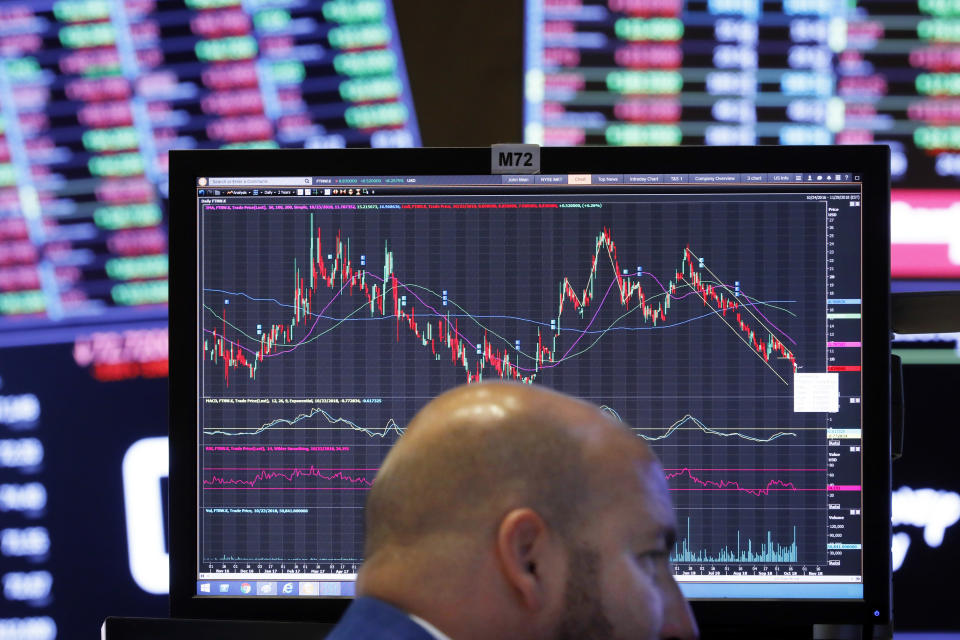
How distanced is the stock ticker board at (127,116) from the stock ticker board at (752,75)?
0.90 ft

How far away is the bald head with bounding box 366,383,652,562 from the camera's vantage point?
2.32 ft

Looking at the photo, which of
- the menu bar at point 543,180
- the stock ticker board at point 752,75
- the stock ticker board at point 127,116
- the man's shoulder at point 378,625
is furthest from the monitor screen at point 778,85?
→ the man's shoulder at point 378,625

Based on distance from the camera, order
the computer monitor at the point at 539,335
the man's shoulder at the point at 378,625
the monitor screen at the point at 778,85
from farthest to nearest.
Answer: the monitor screen at the point at 778,85 → the computer monitor at the point at 539,335 → the man's shoulder at the point at 378,625

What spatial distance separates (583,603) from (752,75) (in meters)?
1.21

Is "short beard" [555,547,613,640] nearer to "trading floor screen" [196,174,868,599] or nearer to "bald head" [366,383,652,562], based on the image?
"bald head" [366,383,652,562]

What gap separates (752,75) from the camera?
169 cm

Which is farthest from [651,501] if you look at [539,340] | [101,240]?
[101,240]

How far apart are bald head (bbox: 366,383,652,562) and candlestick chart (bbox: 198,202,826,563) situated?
1.14 ft

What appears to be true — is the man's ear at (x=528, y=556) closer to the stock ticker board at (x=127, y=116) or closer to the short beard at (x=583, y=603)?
the short beard at (x=583, y=603)

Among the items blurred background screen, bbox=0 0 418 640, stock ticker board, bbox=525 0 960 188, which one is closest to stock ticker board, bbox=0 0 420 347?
blurred background screen, bbox=0 0 418 640

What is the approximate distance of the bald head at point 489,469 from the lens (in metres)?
0.71

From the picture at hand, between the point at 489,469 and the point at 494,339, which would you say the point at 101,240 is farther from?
the point at 489,469

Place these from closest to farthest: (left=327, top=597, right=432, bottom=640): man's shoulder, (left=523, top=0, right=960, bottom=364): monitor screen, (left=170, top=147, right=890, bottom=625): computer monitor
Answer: (left=327, top=597, right=432, bottom=640): man's shoulder
(left=170, top=147, right=890, bottom=625): computer monitor
(left=523, top=0, right=960, bottom=364): monitor screen

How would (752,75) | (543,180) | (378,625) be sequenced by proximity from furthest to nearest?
(752,75)
(543,180)
(378,625)
